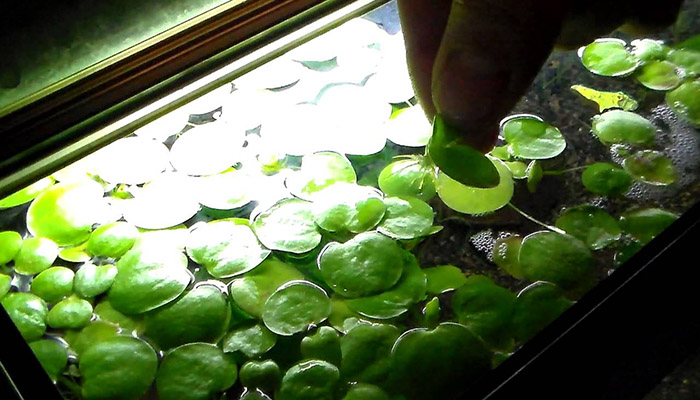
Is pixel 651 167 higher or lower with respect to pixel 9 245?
lower

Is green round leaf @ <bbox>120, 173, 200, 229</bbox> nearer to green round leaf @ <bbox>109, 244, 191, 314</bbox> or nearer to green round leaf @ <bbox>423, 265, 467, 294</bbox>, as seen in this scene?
green round leaf @ <bbox>109, 244, 191, 314</bbox>

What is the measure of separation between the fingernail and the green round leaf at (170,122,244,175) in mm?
194

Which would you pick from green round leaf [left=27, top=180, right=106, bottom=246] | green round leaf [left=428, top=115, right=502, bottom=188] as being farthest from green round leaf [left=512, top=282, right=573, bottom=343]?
green round leaf [left=27, top=180, right=106, bottom=246]

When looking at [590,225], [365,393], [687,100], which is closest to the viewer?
[365,393]

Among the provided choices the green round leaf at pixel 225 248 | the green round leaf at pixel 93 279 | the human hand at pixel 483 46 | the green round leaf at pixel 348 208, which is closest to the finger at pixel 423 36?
the human hand at pixel 483 46

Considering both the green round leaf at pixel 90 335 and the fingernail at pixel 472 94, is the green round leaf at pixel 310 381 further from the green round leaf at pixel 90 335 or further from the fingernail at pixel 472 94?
the fingernail at pixel 472 94

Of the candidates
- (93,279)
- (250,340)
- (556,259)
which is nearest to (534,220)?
(556,259)

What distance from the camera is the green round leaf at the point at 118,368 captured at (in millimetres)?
425

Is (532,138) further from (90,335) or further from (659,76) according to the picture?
(90,335)

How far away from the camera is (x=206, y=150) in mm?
604

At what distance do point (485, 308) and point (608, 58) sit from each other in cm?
36

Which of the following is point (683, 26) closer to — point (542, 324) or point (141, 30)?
point (542, 324)

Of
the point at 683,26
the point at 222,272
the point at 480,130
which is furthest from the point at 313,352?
the point at 683,26

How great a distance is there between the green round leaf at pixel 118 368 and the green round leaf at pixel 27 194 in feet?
0.52
